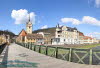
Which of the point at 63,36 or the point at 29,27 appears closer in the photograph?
the point at 63,36

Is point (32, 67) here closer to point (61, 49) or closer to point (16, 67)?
point (16, 67)

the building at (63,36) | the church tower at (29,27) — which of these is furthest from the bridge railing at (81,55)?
the church tower at (29,27)

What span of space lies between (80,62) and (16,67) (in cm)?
514

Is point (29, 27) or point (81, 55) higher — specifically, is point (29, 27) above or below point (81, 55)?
above

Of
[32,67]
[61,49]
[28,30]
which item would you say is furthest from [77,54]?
[28,30]

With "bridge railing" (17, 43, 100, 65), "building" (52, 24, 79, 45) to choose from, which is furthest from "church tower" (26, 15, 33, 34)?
"bridge railing" (17, 43, 100, 65)

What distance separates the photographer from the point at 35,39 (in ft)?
331

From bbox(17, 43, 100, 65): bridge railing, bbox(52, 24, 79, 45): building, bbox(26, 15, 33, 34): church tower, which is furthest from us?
bbox(26, 15, 33, 34): church tower

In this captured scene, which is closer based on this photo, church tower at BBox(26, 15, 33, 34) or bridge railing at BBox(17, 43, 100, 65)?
bridge railing at BBox(17, 43, 100, 65)

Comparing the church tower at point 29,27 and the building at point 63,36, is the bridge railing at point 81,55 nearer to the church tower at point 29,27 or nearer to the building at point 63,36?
the building at point 63,36

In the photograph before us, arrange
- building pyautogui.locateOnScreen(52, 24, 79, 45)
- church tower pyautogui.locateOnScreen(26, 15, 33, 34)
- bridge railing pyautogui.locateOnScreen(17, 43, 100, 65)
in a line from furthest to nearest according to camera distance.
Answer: church tower pyautogui.locateOnScreen(26, 15, 33, 34) → building pyautogui.locateOnScreen(52, 24, 79, 45) → bridge railing pyautogui.locateOnScreen(17, 43, 100, 65)

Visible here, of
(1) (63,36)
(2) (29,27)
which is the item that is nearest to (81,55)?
(1) (63,36)

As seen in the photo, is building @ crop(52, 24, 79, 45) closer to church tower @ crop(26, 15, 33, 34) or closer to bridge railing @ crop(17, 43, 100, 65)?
church tower @ crop(26, 15, 33, 34)

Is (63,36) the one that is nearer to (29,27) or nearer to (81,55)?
(29,27)
